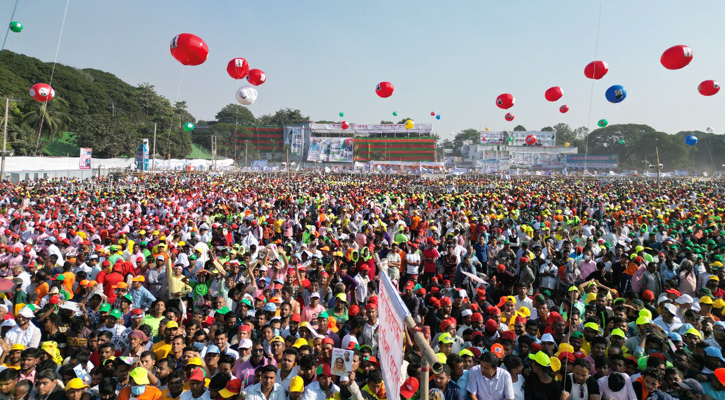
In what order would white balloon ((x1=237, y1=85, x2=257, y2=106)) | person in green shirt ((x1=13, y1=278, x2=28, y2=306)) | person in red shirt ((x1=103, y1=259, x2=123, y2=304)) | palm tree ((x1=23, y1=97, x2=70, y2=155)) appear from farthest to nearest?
1. palm tree ((x1=23, y1=97, x2=70, y2=155))
2. white balloon ((x1=237, y1=85, x2=257, y2=106))
3. person in red shirt ((x1=103, y1=259, x2=123, y2=304))
4. person in green shirt ((x1=13, y1=278, x2=28, y2=306))

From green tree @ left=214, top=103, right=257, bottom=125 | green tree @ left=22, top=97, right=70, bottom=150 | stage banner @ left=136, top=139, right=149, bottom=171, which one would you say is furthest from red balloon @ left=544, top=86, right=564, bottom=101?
green tree @ left=214, top=103, right=257, bottom=125

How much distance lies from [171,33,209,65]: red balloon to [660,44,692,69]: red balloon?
32.0 ft

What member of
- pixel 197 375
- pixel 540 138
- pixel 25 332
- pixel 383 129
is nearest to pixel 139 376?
pixel 197 375

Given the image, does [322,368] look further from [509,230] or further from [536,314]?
[509,230]

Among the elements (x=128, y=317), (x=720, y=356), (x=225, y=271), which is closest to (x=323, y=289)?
(x=225, y=271)

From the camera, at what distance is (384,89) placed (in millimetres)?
14812

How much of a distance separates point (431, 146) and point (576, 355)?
232 feet

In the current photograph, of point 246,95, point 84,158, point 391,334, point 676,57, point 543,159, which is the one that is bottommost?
point 391,334

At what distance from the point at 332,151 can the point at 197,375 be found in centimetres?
6777

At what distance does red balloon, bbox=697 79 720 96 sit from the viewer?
39.4 ft

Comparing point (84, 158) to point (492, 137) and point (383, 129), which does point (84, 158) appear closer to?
point (383, 129)

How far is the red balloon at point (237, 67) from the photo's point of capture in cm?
1070

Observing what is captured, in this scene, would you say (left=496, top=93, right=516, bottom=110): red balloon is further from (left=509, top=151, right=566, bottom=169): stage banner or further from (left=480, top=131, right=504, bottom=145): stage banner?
(left=480, top=131, right=504, bottom=145): stage banner

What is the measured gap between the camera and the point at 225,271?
5.88 metres
